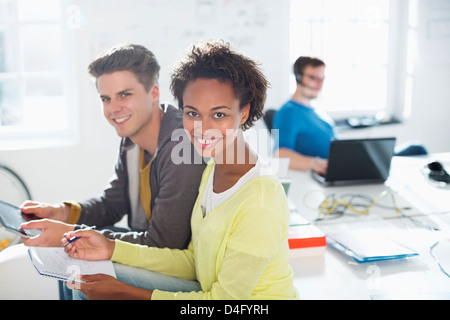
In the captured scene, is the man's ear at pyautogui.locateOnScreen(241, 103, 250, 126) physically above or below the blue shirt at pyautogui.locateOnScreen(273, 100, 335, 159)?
above

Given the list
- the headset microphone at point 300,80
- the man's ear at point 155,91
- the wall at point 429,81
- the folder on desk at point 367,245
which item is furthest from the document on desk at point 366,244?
the wall at point 429,81

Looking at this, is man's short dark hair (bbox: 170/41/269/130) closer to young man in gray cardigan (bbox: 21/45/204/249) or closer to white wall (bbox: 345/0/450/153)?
young man in gray cardigan (bbox: 21/45/204/249)

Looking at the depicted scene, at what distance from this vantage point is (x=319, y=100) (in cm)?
340

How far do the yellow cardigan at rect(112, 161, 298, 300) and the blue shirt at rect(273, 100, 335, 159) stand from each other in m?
1.27

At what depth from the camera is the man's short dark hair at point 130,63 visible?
1.31 m

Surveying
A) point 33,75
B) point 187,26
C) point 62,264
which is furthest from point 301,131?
point 33,75

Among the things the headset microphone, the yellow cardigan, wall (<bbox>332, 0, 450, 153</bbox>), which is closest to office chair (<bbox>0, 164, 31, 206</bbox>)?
the headset microphone

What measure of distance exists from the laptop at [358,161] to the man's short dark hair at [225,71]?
2.74 ft

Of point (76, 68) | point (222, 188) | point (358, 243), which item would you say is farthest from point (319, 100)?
point (222, 188)

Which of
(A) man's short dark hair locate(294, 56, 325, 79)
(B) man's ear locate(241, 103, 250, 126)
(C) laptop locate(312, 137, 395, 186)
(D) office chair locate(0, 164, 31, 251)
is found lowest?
(D) office chair locate(0, 164, 31, 251)

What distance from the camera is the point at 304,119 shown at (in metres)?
2.33

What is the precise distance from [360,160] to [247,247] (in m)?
1.05

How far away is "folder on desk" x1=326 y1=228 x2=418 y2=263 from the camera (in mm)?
1208

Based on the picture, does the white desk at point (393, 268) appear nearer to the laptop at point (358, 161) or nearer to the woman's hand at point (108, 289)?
the laptop at point (358, 161)
